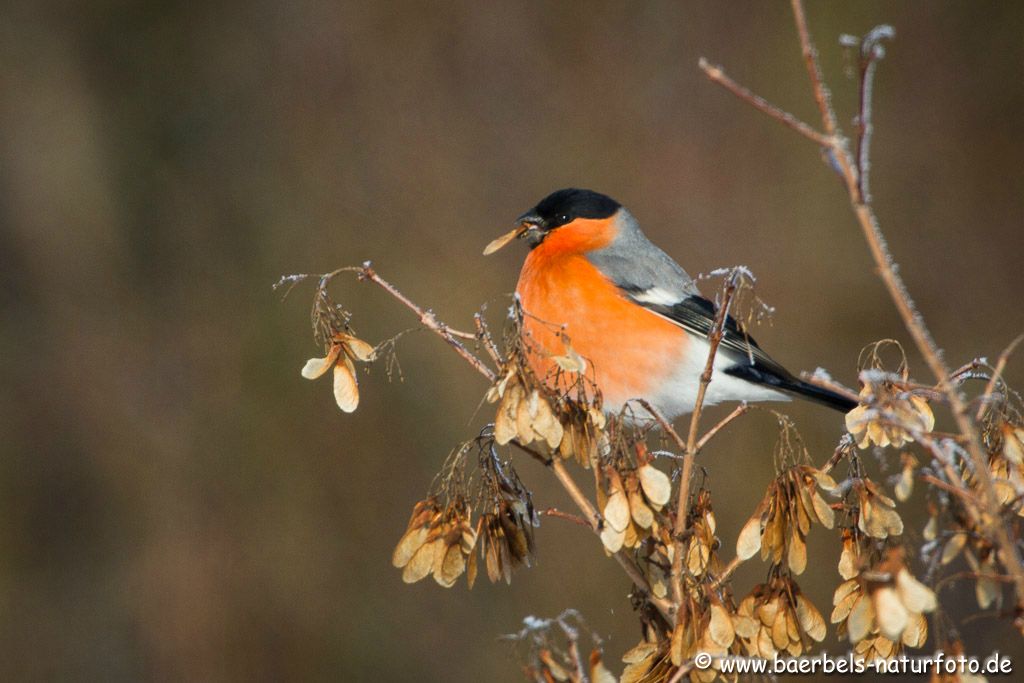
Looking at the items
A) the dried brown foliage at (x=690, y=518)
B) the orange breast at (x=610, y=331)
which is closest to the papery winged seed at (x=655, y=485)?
the dried brown foliage at (x=690, y=518)

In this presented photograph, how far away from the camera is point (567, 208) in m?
2.78

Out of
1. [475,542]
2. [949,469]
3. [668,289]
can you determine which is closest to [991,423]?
[949,469]

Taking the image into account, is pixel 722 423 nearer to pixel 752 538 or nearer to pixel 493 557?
pixel 752 538

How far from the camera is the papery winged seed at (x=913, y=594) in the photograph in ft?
3.08

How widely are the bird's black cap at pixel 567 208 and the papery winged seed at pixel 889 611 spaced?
192cm

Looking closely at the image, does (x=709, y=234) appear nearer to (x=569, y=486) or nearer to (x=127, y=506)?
(x=127, y=506)

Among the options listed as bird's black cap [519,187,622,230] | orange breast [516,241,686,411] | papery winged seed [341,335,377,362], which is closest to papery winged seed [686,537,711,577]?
papery winged seed [341,335,377,362]

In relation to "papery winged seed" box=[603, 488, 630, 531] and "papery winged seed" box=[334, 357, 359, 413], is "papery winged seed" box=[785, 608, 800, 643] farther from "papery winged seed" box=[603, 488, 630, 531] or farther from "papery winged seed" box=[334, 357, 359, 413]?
"papery winged seed" box=[334, 357, 359, 413]

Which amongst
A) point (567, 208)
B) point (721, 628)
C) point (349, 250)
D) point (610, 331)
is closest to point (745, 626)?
point (721, 628)

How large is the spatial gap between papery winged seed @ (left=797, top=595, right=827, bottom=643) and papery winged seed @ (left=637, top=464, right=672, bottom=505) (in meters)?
0.22

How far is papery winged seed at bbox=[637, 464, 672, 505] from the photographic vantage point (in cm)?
120

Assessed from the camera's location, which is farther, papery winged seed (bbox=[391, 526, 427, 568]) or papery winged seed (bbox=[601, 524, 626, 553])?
papery winged seed (bbox=[391, 526, 427, 568])

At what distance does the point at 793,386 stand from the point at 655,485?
1303 millimetres

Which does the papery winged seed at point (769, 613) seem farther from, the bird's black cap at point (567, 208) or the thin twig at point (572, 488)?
the bird's black cap at point (567, 208)
